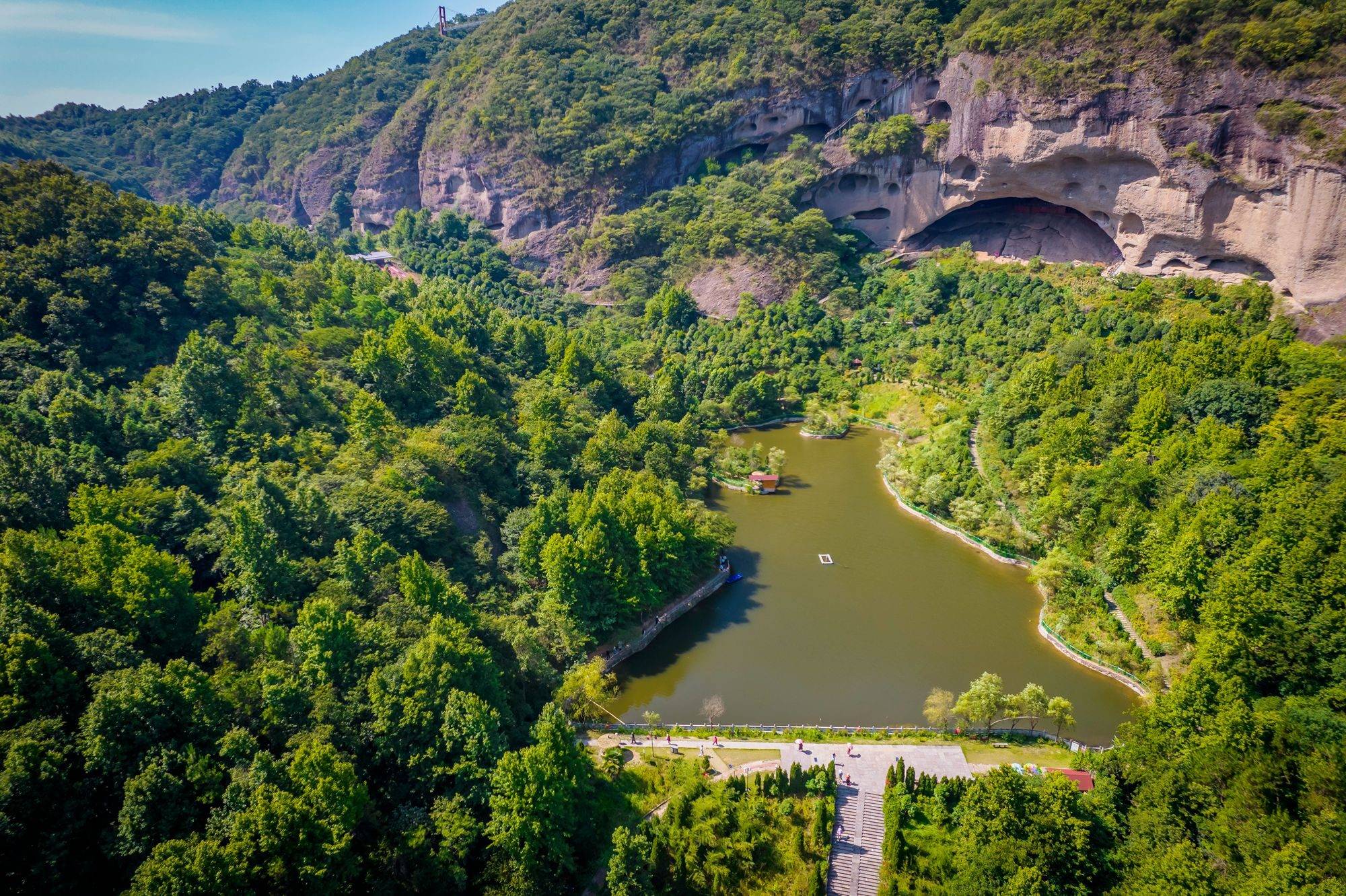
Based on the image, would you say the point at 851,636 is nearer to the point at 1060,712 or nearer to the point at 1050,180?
the point at 1060,712

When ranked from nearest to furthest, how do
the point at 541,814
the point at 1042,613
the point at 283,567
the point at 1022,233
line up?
the point at 541,814, the point at 283,567, the point at 1042,613, the point at 1022,233

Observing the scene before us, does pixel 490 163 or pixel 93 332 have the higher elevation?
pixel 490 163

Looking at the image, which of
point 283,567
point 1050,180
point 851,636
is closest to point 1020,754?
point 851,636

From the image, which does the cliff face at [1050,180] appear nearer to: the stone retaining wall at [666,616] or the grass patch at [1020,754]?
the grass patch at [1020,754]

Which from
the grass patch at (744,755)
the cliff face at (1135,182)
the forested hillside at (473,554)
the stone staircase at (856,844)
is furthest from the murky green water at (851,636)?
the cliff face at (1135,182)

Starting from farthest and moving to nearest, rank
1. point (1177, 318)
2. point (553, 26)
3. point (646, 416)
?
point (553, 26), point (646, 416), point (1177, 318)

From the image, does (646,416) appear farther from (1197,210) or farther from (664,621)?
(1197,210)

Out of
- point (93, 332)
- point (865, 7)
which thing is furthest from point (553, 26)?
point (93, 332)
